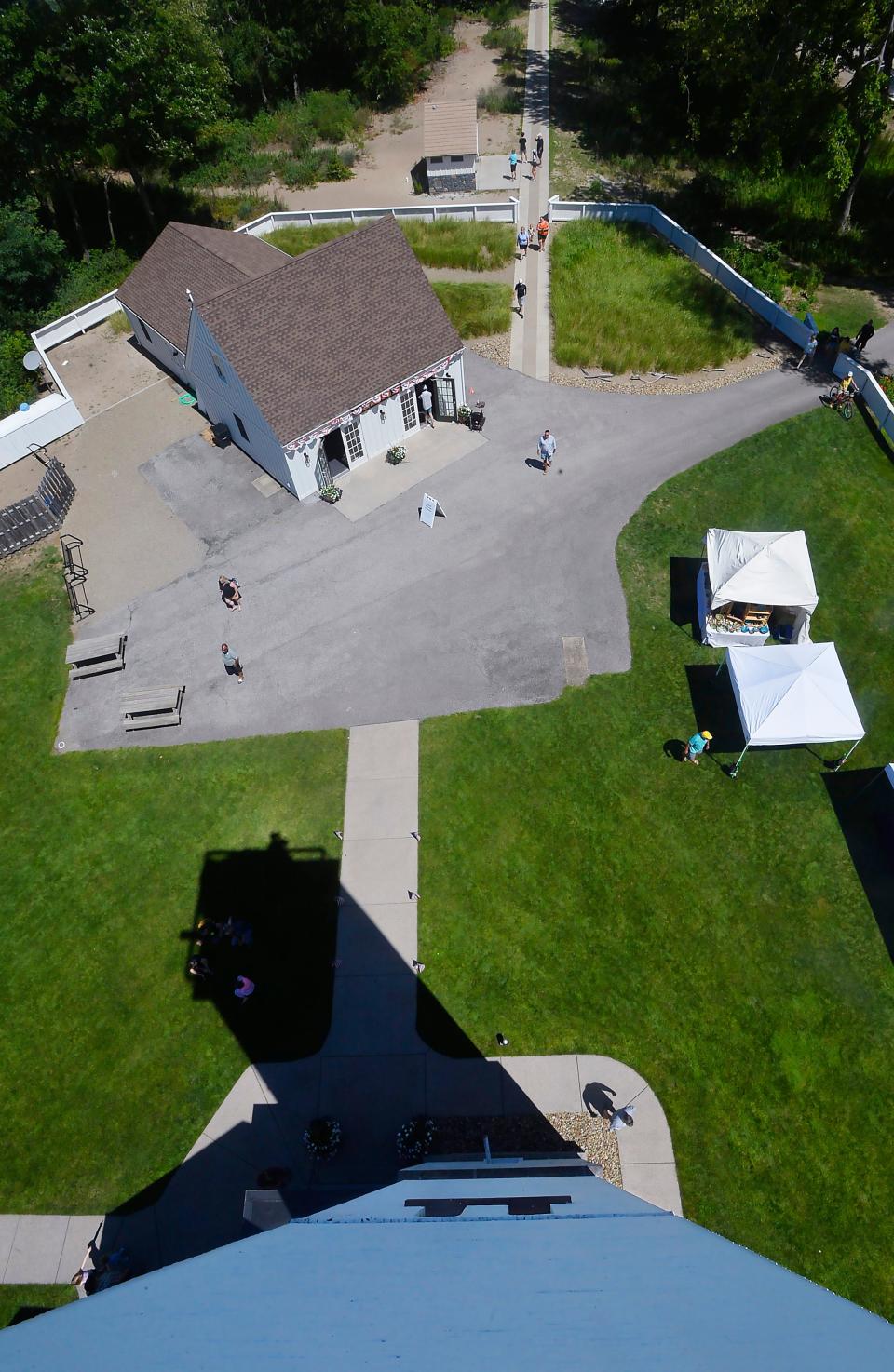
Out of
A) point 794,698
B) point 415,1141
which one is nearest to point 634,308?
point 794,698

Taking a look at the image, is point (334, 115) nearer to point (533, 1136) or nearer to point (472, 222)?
point (472, 222)

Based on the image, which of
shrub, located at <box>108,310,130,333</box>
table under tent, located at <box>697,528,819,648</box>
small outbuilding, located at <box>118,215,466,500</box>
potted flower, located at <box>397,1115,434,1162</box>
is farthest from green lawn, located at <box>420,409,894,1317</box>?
shrub, located at <box>108,310,130,333</box>

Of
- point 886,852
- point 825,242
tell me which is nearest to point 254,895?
point 886,852

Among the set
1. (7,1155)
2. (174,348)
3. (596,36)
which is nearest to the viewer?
(7,1155)

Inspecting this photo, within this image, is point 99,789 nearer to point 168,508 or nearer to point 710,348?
point 168,508

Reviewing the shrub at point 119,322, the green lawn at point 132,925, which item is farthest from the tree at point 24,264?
the green lawn at point 132,925

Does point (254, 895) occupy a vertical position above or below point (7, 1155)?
above

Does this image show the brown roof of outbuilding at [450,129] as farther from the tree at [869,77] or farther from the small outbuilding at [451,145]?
the tree at [869,77]

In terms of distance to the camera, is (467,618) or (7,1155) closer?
(7,1155)
